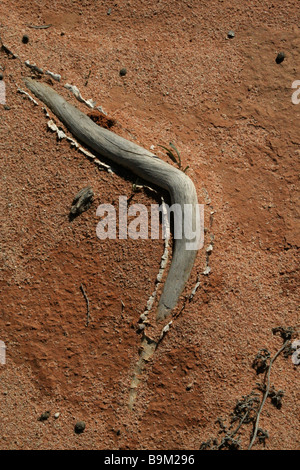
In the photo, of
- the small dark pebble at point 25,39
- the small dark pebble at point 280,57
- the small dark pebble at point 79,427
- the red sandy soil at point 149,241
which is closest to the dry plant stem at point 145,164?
the red sandy soil at point 149,241

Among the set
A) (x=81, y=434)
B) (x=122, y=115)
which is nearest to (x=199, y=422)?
(x=81, y=434)

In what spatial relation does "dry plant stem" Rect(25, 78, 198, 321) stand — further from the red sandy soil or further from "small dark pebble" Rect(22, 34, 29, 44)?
"small dark pebble" Rect(22, 34, 29, 44)

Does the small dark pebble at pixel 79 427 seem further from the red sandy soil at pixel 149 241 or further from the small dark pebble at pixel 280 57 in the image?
the small dark pebble at pixel 280 57

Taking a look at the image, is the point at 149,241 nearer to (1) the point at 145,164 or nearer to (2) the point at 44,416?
(1) the point at 145,164

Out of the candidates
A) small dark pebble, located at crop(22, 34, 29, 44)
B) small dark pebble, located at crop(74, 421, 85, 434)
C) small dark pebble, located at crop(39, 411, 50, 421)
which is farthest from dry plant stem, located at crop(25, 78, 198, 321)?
small dark pebble, located at crop(39, 411, 50, 421)

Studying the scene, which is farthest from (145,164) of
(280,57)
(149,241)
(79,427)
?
(79,427)
